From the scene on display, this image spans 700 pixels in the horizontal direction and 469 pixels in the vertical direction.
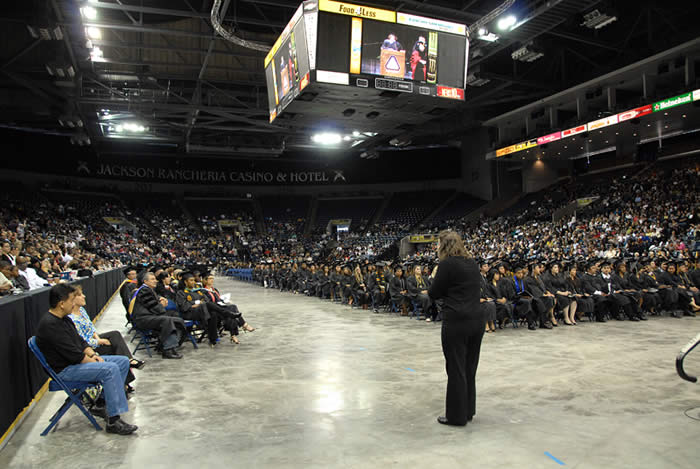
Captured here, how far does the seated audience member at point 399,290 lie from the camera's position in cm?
1252

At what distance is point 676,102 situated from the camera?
20.7 m

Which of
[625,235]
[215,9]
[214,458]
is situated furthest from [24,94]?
[625,235]

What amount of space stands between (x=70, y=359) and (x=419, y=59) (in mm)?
11634

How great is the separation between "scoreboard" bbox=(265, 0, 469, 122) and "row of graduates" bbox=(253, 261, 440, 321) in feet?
16.9

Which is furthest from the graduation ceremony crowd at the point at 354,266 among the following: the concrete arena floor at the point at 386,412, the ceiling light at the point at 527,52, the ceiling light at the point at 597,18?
the ceiling light at the point at 527,52

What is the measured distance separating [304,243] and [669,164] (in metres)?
28.2

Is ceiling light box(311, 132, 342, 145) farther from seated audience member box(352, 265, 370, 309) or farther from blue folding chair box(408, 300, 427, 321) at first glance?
blue folding chair box(408, 300, 427, 321)

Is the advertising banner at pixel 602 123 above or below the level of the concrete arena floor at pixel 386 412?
above

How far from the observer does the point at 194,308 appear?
823cm

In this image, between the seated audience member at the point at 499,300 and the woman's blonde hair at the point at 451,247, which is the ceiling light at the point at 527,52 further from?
the woman's blonde hair at the point at 451,247

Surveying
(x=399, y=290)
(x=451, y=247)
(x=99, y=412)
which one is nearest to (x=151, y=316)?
(x=99, y=412)

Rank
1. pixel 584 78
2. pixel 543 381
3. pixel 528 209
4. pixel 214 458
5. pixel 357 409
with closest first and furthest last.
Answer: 1. pixel 214 458
2. pixel 357 409
3. pixel 543 381
4. pixel 584 78
5. pixel 528 209

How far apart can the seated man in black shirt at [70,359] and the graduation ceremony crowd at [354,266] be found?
0.01m

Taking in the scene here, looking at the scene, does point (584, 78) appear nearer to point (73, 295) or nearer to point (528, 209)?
point (528, 209)
